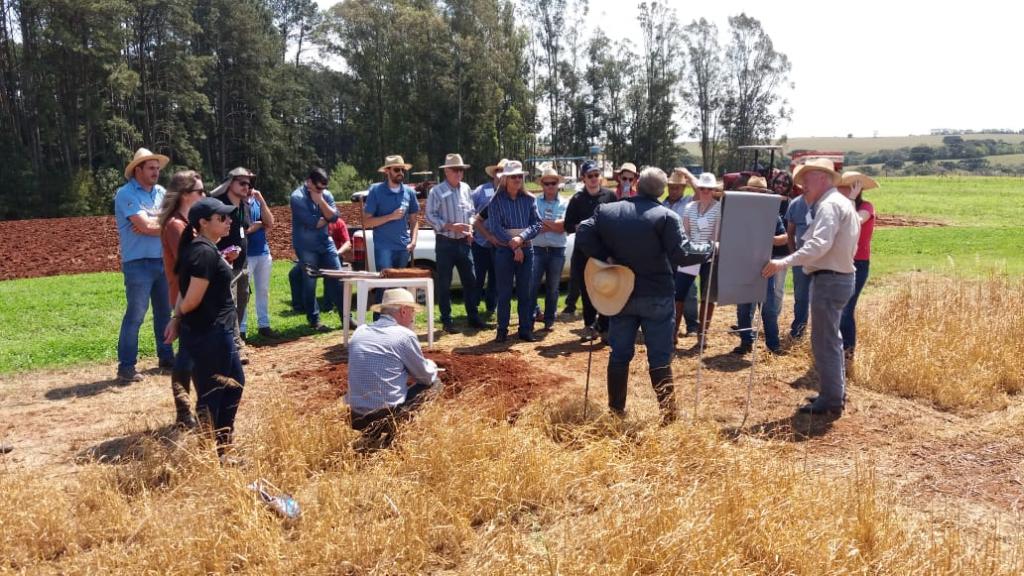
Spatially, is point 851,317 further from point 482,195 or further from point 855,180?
point 482,195

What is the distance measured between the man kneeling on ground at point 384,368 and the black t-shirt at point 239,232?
3010 mm

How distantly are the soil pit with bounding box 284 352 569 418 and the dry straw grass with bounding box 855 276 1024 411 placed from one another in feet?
9.24

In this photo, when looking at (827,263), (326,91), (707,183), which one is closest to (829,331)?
(827,263)

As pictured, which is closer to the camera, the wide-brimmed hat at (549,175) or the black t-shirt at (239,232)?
the black t-shirt at (239,232)

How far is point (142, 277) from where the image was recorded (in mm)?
6836

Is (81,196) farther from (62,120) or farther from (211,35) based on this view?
(211,35)

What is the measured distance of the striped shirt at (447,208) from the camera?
348 inches

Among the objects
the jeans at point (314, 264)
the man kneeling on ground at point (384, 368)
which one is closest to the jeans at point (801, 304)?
the man kneeling on ground at point (384, 368)

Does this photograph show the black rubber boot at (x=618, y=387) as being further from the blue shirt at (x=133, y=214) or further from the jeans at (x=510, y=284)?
the blue shirt at (x=133, y=214)

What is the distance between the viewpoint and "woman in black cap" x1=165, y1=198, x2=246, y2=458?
15.2 ft

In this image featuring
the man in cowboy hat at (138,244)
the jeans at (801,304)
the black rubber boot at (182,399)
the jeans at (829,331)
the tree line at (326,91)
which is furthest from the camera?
the tree line at (326,91)

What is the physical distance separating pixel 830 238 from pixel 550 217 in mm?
3725

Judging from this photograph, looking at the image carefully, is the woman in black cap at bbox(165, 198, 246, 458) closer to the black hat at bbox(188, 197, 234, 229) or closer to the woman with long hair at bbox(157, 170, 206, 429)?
the black hat at bbox(188, 197, 234, 229)

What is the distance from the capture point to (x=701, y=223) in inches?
310
